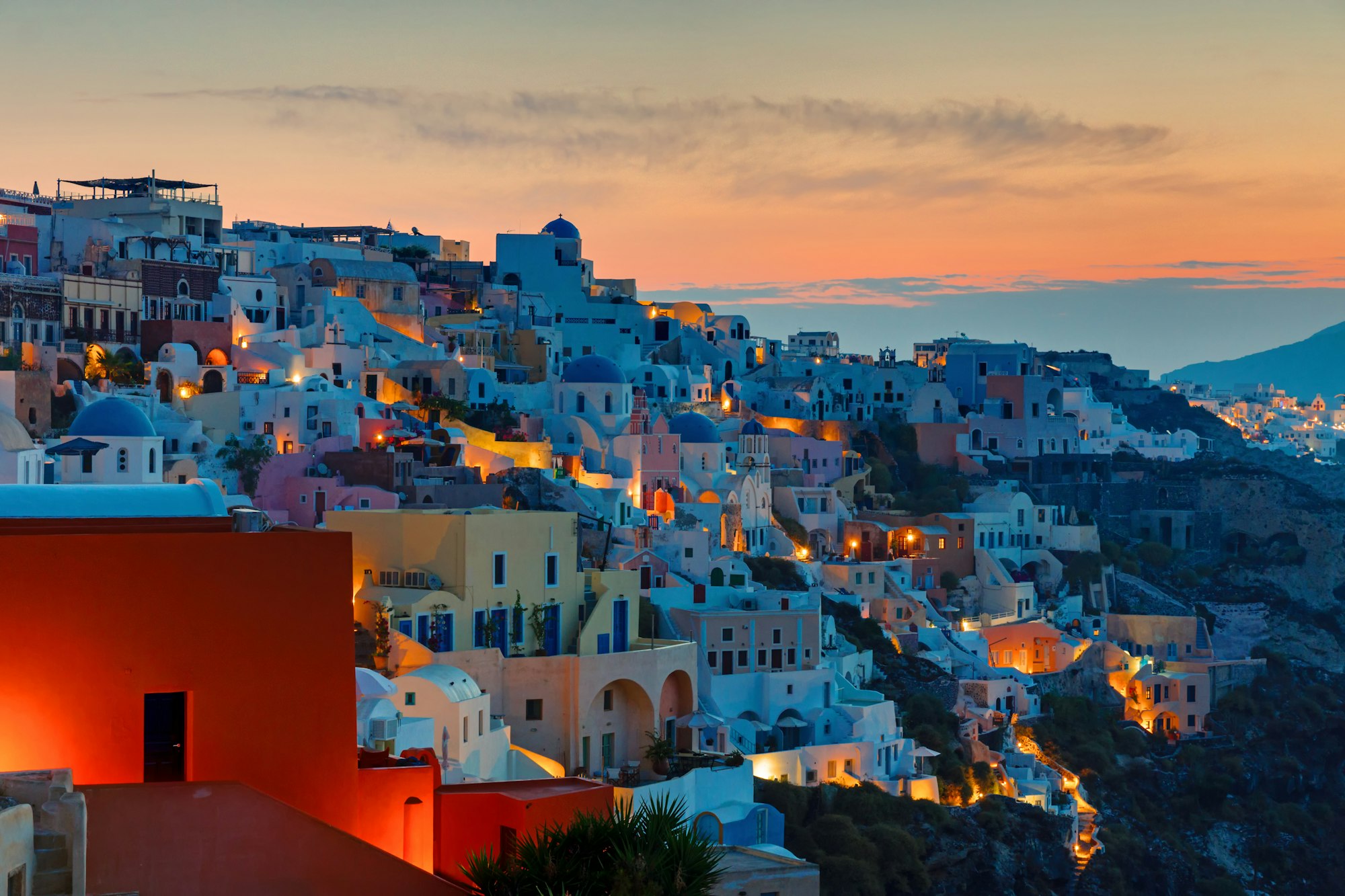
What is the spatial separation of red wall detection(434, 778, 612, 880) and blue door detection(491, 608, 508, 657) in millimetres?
19481

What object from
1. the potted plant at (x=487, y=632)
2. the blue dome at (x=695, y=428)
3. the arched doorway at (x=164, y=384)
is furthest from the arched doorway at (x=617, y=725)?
the blue dome at (x=695, y=428)

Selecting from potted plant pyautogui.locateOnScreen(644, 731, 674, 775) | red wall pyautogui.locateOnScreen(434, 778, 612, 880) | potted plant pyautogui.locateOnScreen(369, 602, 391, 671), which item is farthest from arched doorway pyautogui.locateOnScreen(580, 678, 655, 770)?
red wall pyautogui.locateOnScreen(434, 778, 612, 880)

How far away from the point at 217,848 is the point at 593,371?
45512 millimetres

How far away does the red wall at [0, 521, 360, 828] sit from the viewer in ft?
44.9

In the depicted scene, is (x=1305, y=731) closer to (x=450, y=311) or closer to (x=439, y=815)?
(x=450, y=311)

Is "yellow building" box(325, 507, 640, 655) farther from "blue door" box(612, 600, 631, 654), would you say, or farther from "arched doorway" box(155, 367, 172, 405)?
"arched doorway" box(155, 367, 172, 405)

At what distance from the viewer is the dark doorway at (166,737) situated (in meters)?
14.1

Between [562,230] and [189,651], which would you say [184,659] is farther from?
[562,230]

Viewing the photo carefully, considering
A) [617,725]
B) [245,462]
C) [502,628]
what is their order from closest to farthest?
[502,628] → [617,725] → [245,462]

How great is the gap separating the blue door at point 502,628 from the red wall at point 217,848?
70.3 feet

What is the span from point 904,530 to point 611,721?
2546 cm

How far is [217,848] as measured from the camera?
13609mm

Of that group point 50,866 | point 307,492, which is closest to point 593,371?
point 307,492

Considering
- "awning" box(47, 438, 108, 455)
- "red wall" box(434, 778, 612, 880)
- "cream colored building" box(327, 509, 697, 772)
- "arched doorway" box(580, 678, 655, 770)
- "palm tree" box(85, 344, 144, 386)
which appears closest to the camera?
"red wall" box(434, 778, 612, 880)
